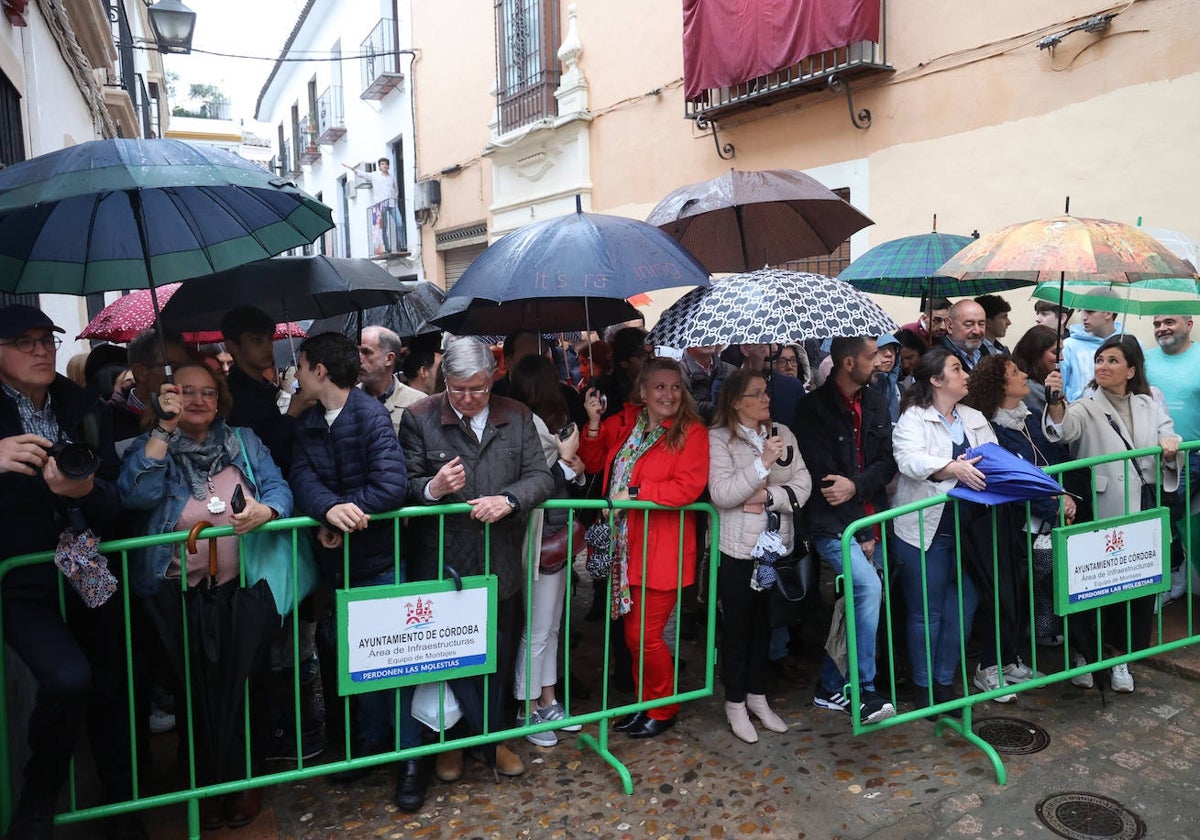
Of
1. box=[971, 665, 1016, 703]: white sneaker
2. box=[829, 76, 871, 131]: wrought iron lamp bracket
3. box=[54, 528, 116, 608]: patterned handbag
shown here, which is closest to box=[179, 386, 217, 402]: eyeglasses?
box=[54, 528, 116, 608]: patterned handbag

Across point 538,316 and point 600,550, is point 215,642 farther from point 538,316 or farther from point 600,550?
point 538,316

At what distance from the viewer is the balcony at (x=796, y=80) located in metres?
8.30

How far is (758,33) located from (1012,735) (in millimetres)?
7594

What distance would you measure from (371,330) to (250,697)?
7.16 ft

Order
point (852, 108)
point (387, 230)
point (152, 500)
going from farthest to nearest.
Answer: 1. point (387, 230)
2. point (852, 108)
3. point (152, 500)

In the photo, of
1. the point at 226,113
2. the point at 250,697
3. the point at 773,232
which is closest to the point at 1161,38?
the point at 773,232

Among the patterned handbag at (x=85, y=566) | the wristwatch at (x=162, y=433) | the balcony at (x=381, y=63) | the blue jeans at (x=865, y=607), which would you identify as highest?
the balcony at (x=381, y=63)

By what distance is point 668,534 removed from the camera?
3877 millimetres

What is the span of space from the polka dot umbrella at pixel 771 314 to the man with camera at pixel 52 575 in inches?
88.4

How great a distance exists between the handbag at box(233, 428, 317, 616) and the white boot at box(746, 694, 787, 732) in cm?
209

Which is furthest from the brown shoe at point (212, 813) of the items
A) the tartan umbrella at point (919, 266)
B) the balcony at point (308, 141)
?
the balcony at point (308, 141)

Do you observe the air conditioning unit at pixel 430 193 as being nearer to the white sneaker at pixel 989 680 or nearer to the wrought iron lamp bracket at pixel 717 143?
the wrought iron lamp bracket at pixel 717 143

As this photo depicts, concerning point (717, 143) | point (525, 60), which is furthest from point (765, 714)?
point (525, 60)

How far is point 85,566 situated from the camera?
286 centimetres
